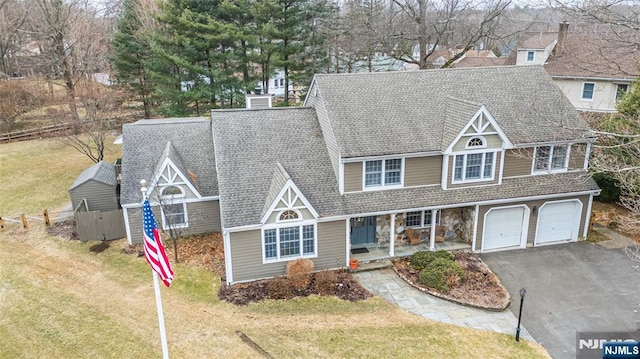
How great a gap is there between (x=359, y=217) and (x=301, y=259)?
339 centimetres

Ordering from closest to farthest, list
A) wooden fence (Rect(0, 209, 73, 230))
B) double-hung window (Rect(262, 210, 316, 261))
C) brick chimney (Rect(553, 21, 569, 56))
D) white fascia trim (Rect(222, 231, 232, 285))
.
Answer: white fascia trim (Rect(222, 231, 232, 285)) → double-hung window (Rect(262, 210, 316, 261)) → wooden fence (Rect(0, 209, 73, 230)) → brick chimney (Rect(553, 21, 569, 56))

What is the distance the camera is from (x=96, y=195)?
22.8m

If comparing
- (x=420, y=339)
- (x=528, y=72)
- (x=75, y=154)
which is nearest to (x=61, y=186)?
(x=75, y=154)

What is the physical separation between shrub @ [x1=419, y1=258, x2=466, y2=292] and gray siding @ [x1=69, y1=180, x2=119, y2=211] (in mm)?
15839

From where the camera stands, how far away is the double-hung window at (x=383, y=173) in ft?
62.1

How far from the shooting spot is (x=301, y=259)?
58.9 feet

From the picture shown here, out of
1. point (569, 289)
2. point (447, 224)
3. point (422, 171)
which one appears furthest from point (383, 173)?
point (569, 289)

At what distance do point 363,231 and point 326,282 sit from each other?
3.76m

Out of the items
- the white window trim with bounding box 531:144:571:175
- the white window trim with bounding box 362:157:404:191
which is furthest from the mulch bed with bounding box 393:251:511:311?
the white window trim with bounding box 531:144:571:175

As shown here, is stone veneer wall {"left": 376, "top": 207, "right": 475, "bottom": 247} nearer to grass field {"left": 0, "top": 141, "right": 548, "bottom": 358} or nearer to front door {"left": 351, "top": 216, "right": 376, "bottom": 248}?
front door {"left": 351, "top": 216, "right": 376, "bottom": 248}

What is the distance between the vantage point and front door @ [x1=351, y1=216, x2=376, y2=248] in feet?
65.7

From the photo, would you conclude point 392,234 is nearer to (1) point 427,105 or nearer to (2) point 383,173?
(2) point 383,173

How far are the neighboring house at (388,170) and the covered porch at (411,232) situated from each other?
0.06m

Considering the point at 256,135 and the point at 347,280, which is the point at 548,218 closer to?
the point at 347,280
